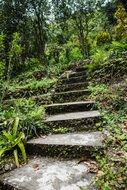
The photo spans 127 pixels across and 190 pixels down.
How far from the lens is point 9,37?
42.9 ft

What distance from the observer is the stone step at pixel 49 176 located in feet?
11.4

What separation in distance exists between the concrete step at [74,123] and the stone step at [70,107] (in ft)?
1.03

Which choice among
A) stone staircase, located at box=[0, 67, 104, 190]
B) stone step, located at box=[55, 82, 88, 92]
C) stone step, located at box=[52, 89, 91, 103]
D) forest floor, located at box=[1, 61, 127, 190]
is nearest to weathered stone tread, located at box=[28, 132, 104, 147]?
stone staircase, located at box=[0, 67, 104, 190]

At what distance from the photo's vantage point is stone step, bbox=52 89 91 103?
672 cm

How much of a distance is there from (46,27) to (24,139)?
11376mm

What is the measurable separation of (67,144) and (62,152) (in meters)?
0.15

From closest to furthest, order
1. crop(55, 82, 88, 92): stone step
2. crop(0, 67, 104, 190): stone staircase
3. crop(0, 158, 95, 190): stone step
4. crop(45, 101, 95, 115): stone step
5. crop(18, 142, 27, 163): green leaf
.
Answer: crop(0, 158, 95, 190): stone step < crop(0, 67, 104, 190): stone staircase < crop(18, 142, 27, 163): green leaf < crop(45, 101, 95, 115): stone step < crop(55, 82, 88, 92): stone step

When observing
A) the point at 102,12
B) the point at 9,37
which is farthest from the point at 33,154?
the point at 102,12

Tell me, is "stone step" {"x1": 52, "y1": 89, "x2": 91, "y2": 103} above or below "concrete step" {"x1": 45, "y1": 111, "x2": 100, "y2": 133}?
above

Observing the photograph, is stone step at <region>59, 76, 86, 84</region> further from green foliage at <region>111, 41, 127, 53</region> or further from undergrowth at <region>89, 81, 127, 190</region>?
green foliage at <region>111, 41, 127, 53</region>

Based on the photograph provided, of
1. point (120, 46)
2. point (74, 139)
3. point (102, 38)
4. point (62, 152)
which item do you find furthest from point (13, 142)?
point (102, 38)

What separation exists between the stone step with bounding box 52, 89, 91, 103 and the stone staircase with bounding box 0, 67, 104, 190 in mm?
426

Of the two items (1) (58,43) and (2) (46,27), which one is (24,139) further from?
(1) (58,43)

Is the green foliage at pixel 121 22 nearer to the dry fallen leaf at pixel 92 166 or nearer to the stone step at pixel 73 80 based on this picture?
the stone step at pixel 73 80
